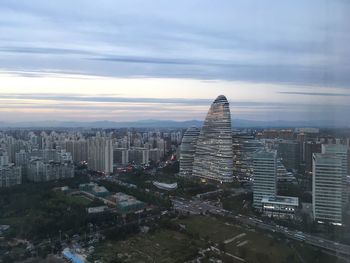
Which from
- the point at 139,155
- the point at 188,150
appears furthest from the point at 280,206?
the point at 139,155

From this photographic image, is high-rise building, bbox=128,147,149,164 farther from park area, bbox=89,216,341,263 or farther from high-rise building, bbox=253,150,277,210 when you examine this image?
park area, bbox=89,216,341,263

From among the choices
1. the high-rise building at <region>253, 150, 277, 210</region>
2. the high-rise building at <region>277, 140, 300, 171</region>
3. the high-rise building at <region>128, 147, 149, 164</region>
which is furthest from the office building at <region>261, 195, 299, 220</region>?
the high-rise building at <region>128, 147, 149, 164</region>

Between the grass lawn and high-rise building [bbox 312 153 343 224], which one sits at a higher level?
high-rise building [bbox 312 153 343 224]

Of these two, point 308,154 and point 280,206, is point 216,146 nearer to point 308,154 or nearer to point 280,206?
point 308,154

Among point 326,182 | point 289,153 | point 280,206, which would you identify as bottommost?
point 280,206

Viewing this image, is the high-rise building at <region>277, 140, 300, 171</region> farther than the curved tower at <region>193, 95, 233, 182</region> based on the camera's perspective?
No

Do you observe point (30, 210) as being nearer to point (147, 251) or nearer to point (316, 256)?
point (147, 251)
